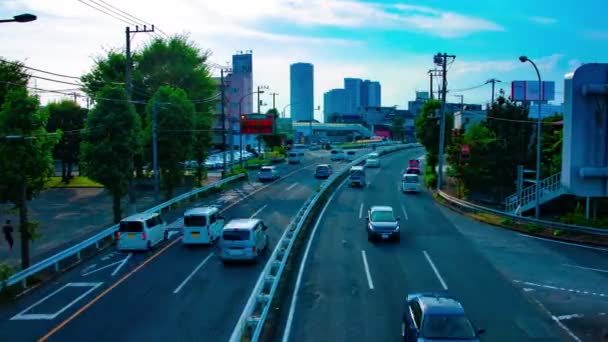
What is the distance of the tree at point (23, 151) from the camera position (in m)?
22.2

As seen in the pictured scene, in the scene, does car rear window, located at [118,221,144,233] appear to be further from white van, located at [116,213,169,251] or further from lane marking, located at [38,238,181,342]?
Result: lane marking, located at [38,238,181,342]

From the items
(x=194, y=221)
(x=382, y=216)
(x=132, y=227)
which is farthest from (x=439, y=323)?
(x=132, y=227)

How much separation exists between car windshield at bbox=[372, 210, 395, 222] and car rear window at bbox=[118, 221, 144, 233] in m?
11.4

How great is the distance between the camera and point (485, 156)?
3875 cm

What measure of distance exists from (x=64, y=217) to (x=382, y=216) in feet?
75.1

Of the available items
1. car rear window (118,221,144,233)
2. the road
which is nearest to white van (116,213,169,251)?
car rear window (118,221,144,233)

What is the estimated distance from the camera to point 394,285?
794 inches

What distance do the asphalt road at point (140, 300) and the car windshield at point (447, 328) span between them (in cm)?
558

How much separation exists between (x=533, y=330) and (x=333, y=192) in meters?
32.9

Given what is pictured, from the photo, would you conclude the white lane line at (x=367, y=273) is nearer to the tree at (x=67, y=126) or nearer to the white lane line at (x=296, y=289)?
the white lane line at (x=296, y=289)

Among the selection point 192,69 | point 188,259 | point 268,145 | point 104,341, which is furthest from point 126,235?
point 268,145

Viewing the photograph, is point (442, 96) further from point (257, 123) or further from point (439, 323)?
point (439, 323)

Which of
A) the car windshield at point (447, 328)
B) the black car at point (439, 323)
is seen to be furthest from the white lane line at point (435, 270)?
the car windshield at point (447, 328)

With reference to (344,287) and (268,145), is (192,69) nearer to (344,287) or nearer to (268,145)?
(268,145)
